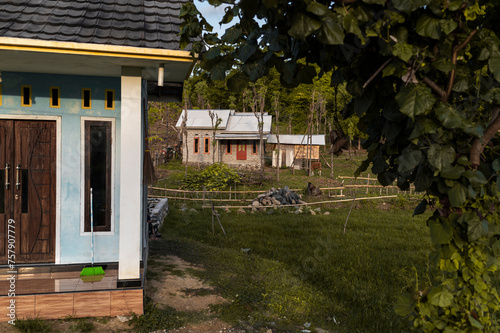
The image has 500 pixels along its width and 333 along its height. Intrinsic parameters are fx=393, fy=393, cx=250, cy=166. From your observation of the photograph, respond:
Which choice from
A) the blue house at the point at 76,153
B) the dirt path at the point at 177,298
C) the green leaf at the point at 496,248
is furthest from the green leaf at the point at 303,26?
the dirt path at the point at 177,298

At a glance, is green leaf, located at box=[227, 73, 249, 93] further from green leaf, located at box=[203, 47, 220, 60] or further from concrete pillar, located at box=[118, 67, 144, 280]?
concrete pillar, located at box=[118, 67, 144, 280]

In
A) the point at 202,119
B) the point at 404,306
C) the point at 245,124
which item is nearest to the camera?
the point at 404,306

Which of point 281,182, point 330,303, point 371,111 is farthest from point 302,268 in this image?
point 281,182

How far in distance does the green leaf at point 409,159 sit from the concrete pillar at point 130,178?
3.75 meters

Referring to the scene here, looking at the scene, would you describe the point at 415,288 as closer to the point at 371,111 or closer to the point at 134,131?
the point at 371,111

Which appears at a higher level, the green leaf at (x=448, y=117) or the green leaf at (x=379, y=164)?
the green leaf at (x=448, y=117)

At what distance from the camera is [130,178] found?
519 centimetres

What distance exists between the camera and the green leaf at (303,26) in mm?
2004

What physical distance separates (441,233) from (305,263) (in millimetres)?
6266

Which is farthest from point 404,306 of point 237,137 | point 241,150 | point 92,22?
point 241,150

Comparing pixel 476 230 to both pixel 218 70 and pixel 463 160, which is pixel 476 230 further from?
pixel 218 70

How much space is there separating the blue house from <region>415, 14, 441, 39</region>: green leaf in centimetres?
328

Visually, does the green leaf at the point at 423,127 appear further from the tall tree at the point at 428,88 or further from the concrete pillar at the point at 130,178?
the concrete pillar at the point at 130,178

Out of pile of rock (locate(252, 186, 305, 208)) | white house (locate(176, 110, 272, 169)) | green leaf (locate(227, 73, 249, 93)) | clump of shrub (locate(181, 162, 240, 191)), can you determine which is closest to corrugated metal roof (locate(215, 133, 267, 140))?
white house (locate(176, 110, 272, 169))
